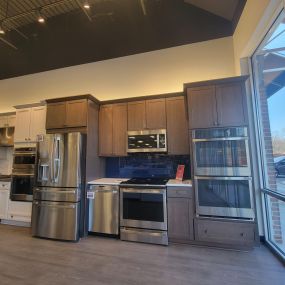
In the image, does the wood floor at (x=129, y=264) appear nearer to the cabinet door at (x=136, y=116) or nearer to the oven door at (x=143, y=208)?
the oven door at (x=143, y=208)

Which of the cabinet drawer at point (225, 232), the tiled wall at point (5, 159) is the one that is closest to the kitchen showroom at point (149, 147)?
the cabinet drawer at point (225, 232)

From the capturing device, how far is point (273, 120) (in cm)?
265

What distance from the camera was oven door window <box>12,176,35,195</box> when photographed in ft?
12.8

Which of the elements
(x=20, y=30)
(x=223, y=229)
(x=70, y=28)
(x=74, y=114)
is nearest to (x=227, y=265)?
(x=223, y=229)

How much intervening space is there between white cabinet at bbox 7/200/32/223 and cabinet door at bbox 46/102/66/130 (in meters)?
1.70

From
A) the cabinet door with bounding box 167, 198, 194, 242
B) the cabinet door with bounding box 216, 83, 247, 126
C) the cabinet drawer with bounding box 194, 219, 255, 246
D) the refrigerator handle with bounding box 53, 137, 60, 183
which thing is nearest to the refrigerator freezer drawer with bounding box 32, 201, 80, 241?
the refrigerator handle with bounding box 53, 137, 60, 183

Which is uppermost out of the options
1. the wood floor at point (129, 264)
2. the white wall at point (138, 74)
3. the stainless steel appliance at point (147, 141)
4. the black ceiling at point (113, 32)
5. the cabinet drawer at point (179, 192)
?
the black ceiling at point (113, 32)

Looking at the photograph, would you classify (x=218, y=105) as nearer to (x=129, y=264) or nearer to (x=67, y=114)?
(x=129, y=264)

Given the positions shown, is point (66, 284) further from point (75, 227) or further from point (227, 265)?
point (227, 265)

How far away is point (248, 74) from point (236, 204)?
2138 mm

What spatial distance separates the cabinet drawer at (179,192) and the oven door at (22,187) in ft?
9.37

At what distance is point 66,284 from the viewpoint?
199 cm

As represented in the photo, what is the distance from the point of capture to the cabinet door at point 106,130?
152 inches

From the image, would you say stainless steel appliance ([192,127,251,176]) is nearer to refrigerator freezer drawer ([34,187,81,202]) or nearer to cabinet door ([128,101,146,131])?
cabinet door ([128,101,146,131])
